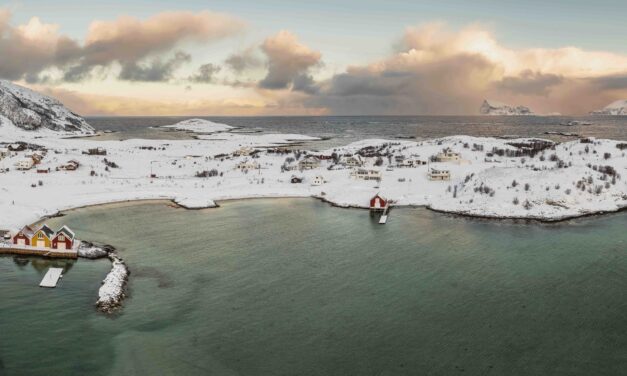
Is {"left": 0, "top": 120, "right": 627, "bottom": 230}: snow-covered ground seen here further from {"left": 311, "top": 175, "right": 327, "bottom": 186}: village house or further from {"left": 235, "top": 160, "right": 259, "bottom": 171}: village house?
{"left": 311, "top": 175, "right": 327, "bottom": 186}: village house

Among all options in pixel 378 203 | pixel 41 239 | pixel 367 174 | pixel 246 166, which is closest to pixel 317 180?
pixel 367 174

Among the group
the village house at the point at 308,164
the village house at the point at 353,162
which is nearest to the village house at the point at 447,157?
the village house at the point at 353,162

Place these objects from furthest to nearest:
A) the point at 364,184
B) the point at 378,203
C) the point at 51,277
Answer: the point at 364,184, the point at 378,203, the point at 51,277

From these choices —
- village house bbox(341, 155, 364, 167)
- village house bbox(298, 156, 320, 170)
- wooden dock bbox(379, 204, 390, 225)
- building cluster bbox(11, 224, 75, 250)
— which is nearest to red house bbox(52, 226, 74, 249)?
building cluster bbox(11, 224, 75, 250)

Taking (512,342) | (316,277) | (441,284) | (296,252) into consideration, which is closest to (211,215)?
(296,252)

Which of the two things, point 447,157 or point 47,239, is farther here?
point 447,157

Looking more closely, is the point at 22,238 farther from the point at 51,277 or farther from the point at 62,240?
the point at 51,277

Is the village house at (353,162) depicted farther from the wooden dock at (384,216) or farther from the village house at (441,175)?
the wooden dock at (384,216)

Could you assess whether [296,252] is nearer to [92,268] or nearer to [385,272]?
[385,272]
